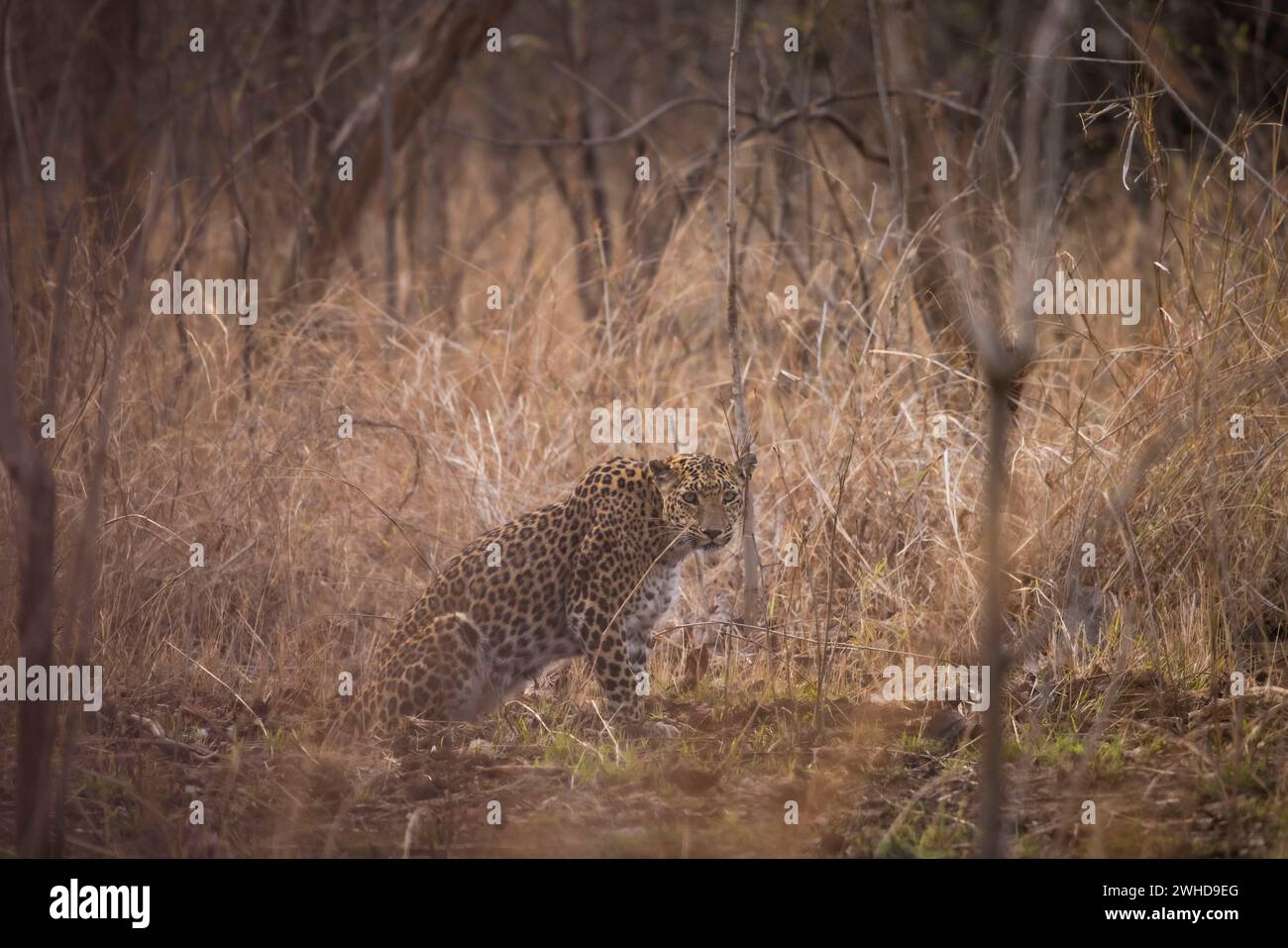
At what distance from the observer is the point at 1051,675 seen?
558 centimetres

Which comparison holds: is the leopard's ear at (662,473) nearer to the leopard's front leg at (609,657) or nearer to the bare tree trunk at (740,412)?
the bare tree trunk at (740,412)

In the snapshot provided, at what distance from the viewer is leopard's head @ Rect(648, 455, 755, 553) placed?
5559 mm

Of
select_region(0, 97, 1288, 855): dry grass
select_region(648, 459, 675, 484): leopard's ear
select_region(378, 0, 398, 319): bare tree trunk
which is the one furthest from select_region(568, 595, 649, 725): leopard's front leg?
select_region(378, 0, 398, 319): bare tree trunk

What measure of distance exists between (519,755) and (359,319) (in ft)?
12.0

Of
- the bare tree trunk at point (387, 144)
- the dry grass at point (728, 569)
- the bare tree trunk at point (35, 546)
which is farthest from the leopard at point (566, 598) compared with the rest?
the bare tree trunk at point (387, 144)

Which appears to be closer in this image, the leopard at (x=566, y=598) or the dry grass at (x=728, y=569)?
the dry grass at (x=728, y=569)

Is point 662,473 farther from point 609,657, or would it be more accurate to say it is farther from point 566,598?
point 609,657

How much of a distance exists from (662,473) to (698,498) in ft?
0.64

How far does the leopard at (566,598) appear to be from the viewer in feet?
17.6

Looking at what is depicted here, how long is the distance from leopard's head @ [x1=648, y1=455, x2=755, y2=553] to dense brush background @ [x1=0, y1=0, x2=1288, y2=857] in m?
0.43

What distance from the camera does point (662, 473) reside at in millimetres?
5672

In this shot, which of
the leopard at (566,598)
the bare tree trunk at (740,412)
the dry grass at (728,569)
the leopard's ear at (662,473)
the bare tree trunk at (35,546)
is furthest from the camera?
the bare tree trunk at (740,412)

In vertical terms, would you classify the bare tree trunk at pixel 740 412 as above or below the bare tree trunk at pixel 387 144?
below
